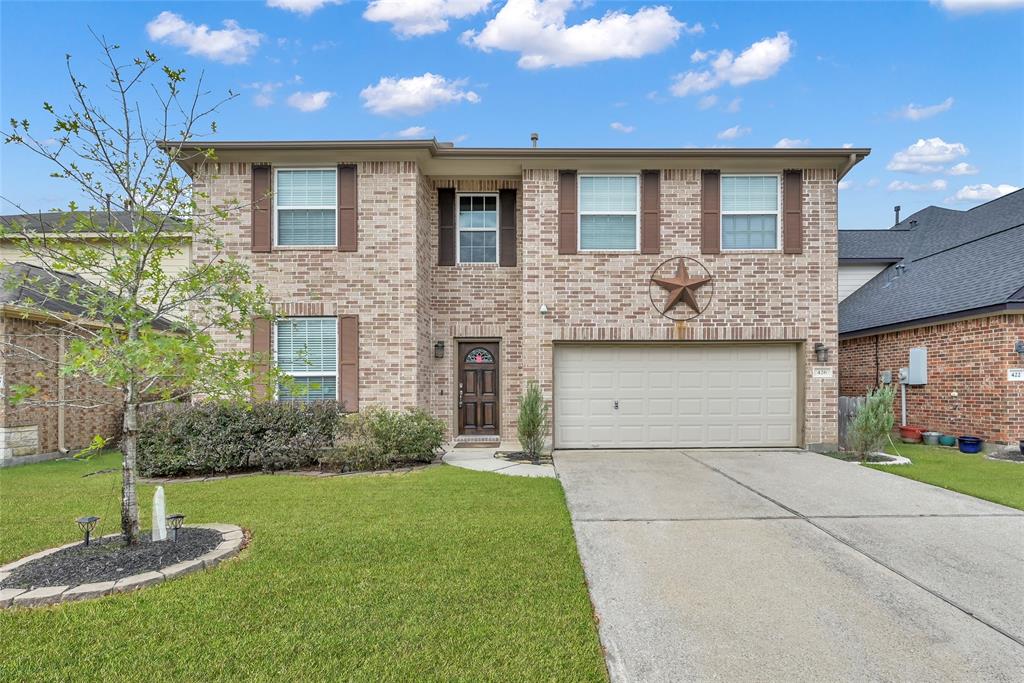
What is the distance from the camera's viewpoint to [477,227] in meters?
10.7

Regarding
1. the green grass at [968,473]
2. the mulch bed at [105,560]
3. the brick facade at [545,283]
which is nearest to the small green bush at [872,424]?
the green grass at [968,473]

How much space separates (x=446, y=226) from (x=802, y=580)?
859 cm

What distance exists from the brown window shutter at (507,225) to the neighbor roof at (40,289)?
230 inches

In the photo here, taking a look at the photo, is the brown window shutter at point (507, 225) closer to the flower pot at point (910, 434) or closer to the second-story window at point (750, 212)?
the second-story window at point (750, 212)

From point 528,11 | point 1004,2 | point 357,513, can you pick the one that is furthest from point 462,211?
point 1004,2

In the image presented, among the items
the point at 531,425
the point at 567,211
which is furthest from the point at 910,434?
the point at 567,211

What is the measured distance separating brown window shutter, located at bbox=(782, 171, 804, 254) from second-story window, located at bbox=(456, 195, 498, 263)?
5.38m

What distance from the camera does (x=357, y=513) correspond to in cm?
543

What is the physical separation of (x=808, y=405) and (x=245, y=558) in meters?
9.37

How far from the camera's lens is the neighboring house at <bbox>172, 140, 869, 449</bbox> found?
9.48m

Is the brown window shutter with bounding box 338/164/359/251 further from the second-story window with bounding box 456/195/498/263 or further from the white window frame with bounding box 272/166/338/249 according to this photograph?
the second-story window with bounding box 456/195/498/263

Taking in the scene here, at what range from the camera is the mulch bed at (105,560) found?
358 centimetres

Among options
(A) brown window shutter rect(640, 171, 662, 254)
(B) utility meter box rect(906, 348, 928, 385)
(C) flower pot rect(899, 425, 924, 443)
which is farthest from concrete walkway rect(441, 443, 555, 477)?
(B) utility meter box rect(906, 348, 928, 385)

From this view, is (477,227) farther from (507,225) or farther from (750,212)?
(750,212)
